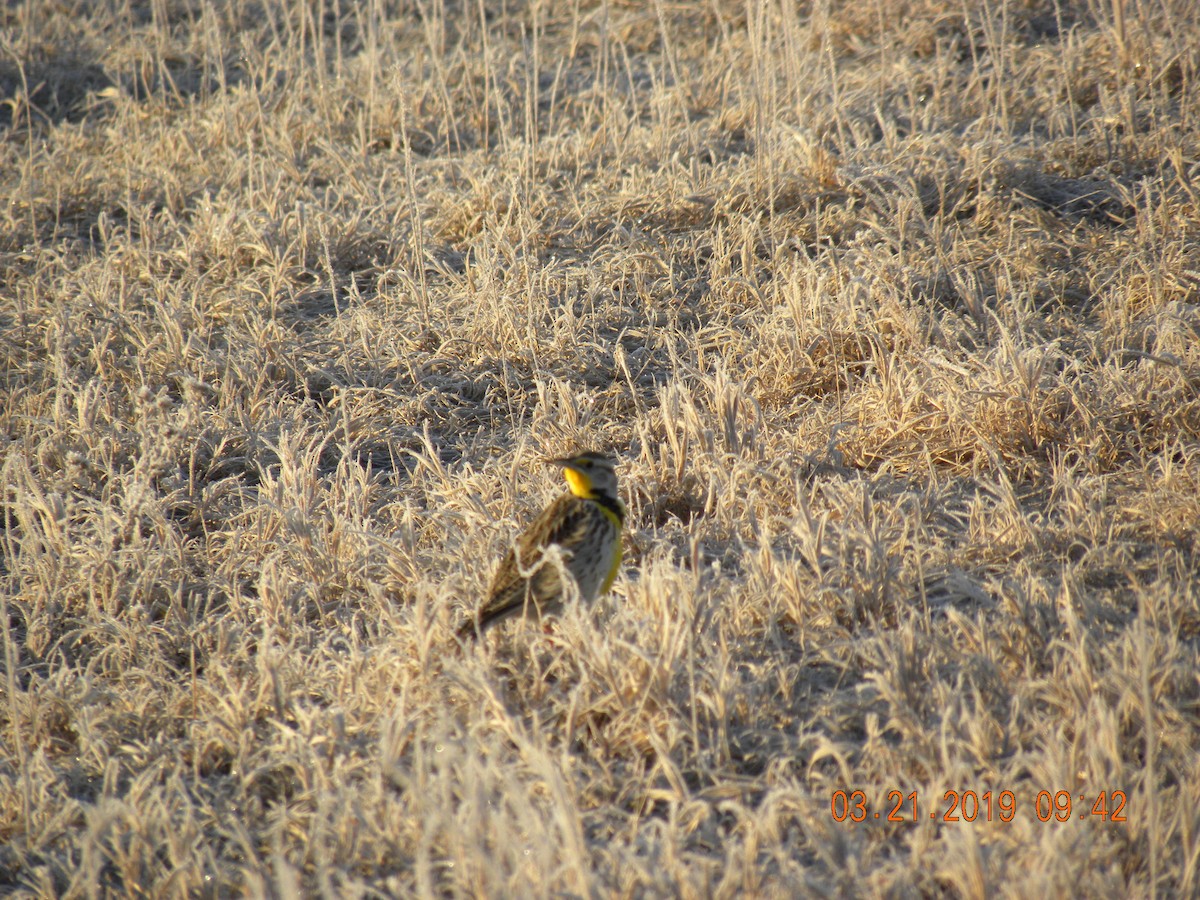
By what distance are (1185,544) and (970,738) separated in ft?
4.32

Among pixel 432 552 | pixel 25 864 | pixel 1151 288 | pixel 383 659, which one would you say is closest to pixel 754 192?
pixel 1151 288

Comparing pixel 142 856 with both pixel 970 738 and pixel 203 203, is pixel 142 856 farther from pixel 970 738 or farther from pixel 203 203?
pixel 203 203

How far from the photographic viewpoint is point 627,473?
4.48m

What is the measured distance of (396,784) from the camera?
3.10 metres
